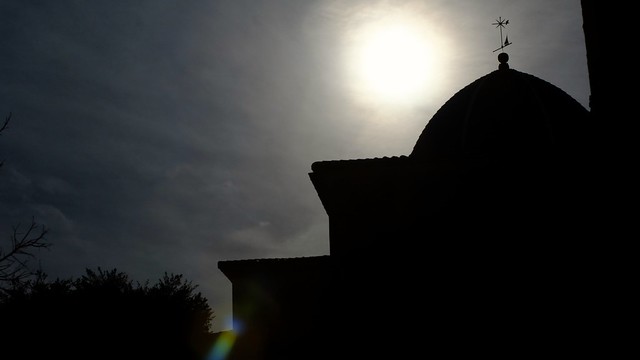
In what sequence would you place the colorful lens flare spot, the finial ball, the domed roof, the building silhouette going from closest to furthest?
the building silhouette
the domed roof
the colorful lens flare spot
the finial ball

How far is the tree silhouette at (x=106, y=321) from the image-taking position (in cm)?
1925

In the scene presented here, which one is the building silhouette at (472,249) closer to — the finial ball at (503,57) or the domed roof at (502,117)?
the domed roof at (502,117)

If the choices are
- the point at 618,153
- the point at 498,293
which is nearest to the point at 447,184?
the point at 498,293

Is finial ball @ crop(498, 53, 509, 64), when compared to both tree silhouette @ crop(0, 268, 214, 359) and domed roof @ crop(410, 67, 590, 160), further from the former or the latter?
tree silhouette @ crop(0, 268, 214, 359)

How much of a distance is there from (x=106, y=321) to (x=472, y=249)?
689 inches

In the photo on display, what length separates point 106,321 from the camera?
73.1 feet

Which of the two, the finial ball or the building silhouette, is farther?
the finial ball

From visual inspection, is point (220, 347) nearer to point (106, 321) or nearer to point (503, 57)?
point (106, 321)

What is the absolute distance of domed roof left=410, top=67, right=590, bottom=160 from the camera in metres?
14.4

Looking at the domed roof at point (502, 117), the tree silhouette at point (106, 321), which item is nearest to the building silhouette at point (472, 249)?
the domed roof at point (502, 117)

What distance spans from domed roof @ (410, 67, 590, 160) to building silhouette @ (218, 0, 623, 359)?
2.96 m

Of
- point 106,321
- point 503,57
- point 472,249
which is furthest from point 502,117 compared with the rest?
point 106,321

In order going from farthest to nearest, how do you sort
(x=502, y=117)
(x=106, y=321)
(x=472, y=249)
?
(x=106, y=321), (x=502, y=117), (x=472, y=249)

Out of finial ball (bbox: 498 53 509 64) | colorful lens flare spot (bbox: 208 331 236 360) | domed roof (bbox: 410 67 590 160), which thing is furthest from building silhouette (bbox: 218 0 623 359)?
colorful lens flare spot (bbox: 208 331 236 360)
